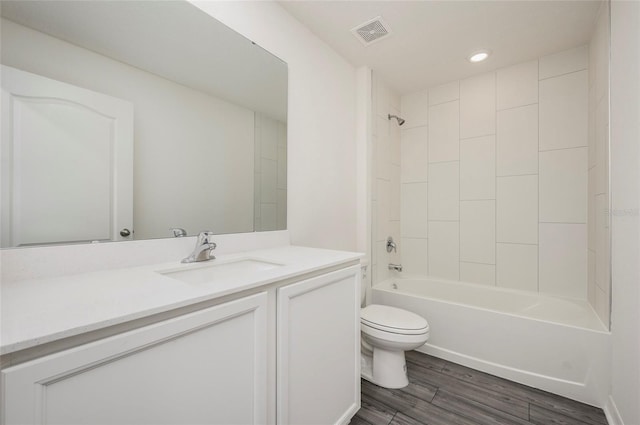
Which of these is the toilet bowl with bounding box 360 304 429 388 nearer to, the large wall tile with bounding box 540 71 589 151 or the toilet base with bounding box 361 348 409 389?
the toilet base with bounding box 361 348 409 389

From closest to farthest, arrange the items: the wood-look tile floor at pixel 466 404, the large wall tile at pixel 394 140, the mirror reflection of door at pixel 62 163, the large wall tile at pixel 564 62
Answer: the mirror reflection of door at pixel 62 163
the wood-look tile floor at pixel 466 404
the large wall tile at pixel 564 62
the large wall tile at pixel 394 140

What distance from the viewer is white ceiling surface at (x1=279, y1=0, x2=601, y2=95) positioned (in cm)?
168

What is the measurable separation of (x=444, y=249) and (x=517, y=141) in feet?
3.78

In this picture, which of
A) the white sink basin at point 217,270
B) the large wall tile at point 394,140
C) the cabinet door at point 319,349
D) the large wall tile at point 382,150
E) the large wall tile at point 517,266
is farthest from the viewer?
the large wall tile at point 394,140

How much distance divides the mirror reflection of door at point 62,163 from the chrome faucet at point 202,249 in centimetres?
27

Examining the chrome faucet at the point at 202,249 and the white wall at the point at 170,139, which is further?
the chrome faucet at the point at 202,249

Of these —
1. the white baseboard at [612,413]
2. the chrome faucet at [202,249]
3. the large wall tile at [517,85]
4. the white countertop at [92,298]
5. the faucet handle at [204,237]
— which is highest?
the large wall tile at [517,85]

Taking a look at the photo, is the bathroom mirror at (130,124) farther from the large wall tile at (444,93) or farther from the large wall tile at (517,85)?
the large wall tile at (517,85)

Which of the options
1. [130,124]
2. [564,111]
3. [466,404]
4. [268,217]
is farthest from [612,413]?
[130,124]

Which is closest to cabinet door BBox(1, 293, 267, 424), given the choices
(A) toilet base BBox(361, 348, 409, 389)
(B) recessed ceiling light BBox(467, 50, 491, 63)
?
(A) toilet base BBox(361, 348, 409, 389)

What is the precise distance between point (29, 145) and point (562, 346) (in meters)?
2.77

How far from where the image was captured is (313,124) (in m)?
1.92

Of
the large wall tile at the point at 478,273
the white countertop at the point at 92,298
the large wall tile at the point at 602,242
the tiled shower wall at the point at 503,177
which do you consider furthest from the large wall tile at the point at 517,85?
the white countertop at the point at 92,298

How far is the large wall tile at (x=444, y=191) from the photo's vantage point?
2645 millimetres
